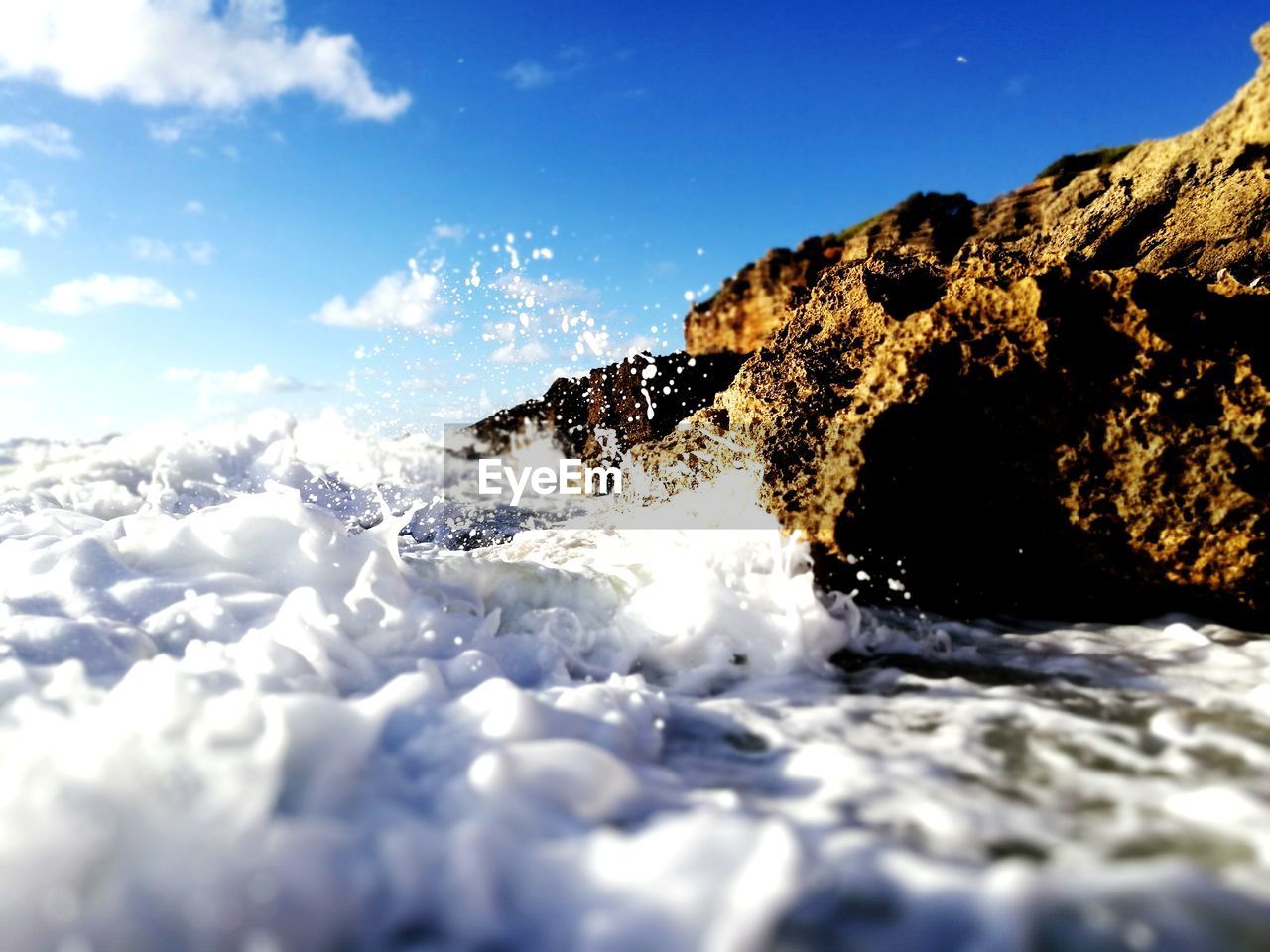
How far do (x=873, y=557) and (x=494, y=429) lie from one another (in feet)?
17.8

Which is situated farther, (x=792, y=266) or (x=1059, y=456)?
(x=792, y=266)

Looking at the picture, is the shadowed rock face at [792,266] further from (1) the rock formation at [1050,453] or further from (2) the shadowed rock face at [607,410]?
(1) the rock formation at [1050,453]

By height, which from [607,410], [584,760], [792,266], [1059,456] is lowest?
[584,760]

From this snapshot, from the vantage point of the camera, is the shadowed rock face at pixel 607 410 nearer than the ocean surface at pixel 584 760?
No

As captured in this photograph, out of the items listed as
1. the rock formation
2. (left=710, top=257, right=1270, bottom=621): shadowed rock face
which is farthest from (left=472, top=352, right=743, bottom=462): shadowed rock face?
(left=710, top=257, right=1270, bottom=621): shadowed rock face

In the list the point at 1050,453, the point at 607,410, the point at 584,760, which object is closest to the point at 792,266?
the point at 607,410

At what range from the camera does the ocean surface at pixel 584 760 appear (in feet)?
4.54

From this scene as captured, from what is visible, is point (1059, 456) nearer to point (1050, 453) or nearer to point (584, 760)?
point (1050, 453)

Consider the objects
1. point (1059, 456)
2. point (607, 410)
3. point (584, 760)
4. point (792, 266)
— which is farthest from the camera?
point (792, 266)

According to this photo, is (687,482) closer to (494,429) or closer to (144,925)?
(144,925)

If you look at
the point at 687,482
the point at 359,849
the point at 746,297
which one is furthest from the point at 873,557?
the point at 746,297

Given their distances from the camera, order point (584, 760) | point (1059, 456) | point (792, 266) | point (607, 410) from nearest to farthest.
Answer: point (584, 760) < point (1059, 456) < point (607, 410) < point (792, 266)

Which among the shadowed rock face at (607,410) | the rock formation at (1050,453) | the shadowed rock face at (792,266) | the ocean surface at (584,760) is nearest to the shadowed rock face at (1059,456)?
the rock formation at (1050,453)

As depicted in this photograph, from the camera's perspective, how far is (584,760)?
6.03 ft
